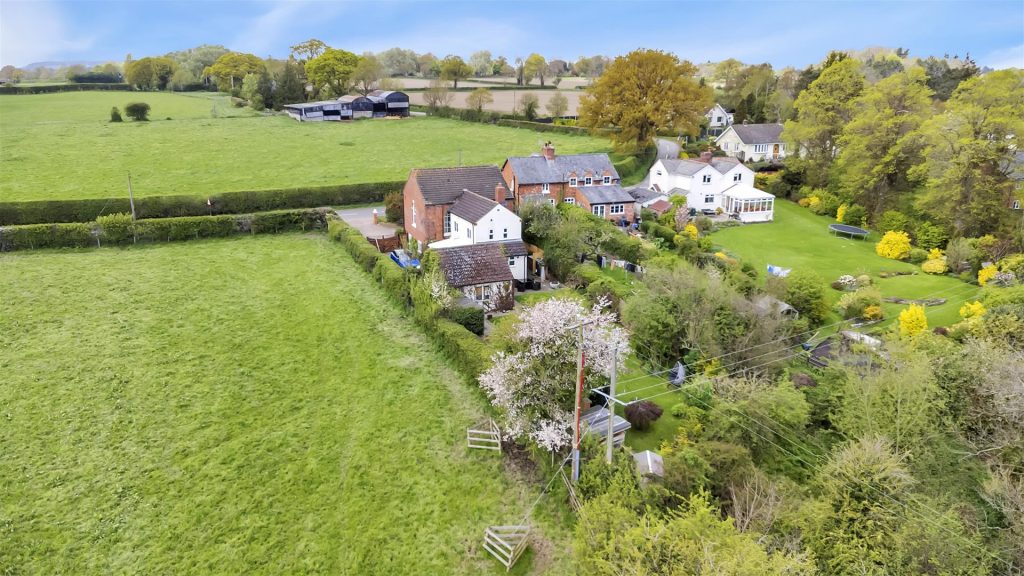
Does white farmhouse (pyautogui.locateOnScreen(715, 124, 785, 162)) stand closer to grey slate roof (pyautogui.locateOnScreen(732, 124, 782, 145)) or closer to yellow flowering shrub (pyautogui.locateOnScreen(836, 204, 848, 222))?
grey slate roof (pyautogui.locateOnScreen(732, 124, 782, 145))

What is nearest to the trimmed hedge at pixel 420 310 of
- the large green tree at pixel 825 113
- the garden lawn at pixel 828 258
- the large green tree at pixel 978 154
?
the garden lawn at pixel 828 258

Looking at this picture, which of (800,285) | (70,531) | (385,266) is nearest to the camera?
(70,531)

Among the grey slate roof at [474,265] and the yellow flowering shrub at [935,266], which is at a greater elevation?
the grey slate roof at [474,265]

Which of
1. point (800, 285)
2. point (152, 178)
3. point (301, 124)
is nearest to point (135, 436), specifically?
point (800, 285)

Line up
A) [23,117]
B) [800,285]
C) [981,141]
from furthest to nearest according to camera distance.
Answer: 1. [23,117]
2. [981,141]
3. [800,285]

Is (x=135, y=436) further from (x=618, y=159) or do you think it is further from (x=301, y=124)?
(x=301, y=124)

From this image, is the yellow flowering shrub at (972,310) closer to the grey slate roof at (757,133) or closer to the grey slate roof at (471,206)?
the grey slate roof at (471,206)

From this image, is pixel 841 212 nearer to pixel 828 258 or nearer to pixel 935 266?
pixel 828 258
